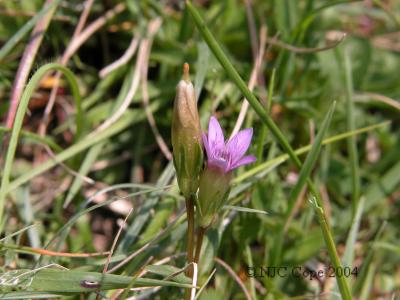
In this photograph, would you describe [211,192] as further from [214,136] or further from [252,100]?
[252,100]

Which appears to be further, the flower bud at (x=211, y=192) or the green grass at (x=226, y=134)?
the green grass at (x=226, y=134)

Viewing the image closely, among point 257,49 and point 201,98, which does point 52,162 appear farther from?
point 257,49


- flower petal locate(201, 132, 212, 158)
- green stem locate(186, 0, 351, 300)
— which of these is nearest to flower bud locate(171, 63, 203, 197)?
flower petal locate(201, 132, 212, 158)

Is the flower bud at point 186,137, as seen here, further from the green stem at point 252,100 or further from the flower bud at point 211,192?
the green stem at point 252,100

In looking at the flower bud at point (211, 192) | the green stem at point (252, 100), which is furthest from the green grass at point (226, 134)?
the flower bud at point (211, 192)

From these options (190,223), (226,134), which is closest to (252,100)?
(190,223)

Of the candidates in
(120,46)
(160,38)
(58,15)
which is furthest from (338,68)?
(58,15)

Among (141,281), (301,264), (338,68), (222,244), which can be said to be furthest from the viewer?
(338,68)

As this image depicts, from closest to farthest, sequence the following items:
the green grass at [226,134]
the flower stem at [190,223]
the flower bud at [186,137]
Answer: the flower bud at [186,137]
the flower stem at [190,223]
the green grass at [226,134]
